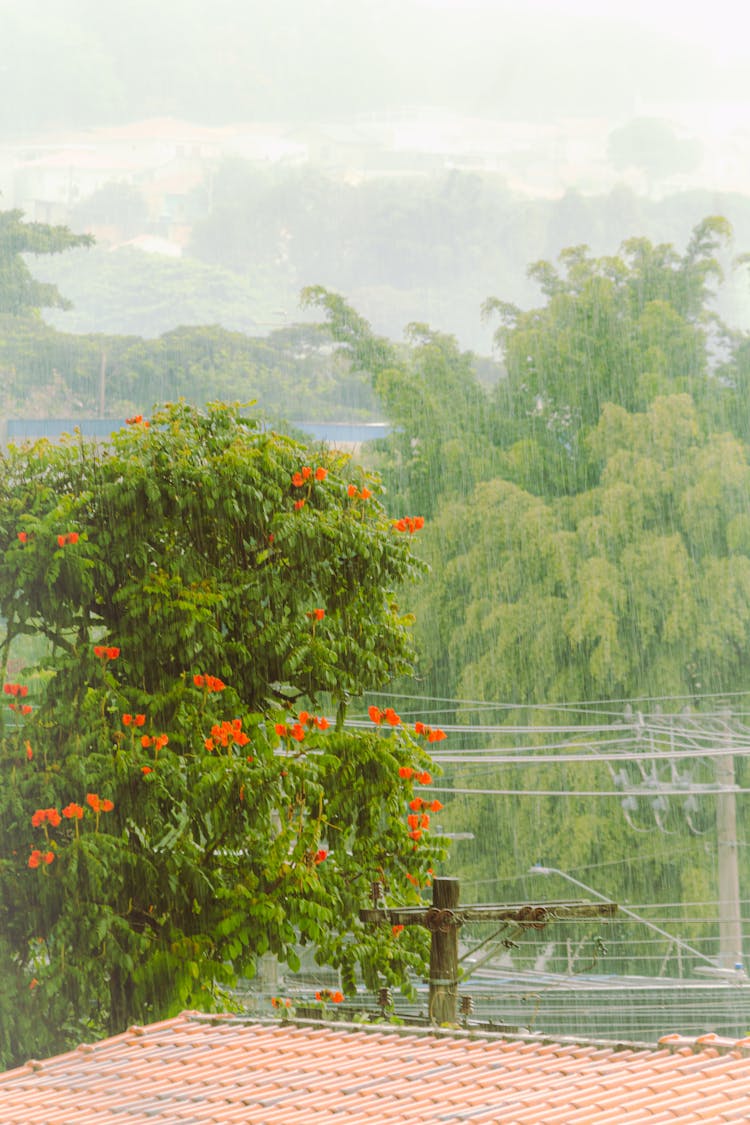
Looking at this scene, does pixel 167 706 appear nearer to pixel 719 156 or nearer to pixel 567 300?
pixel 567 300

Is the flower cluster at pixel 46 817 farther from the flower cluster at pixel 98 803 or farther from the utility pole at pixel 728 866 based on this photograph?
the utility pole at pixel 728 866

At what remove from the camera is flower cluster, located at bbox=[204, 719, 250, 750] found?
3.00 meters

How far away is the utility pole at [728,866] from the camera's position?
7508 mm

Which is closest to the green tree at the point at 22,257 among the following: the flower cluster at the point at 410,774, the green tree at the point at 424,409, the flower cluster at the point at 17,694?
the green tree at the point at 424,409

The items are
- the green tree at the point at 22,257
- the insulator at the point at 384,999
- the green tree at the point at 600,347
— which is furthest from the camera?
the green tree at the point at 22,257

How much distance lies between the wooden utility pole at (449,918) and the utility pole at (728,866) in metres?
5.07

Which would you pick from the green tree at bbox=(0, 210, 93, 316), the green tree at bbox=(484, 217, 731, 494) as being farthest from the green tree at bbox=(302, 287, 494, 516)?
the green tree at bbox=(0, 210, 93, 316)

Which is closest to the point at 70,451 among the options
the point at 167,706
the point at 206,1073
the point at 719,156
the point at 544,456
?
the point at 167,706

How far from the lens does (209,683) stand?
10.2 feet

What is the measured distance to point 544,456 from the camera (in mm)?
8828

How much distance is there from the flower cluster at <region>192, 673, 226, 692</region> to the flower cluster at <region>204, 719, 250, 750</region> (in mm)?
88

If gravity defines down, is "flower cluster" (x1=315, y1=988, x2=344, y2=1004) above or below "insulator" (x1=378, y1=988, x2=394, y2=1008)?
below

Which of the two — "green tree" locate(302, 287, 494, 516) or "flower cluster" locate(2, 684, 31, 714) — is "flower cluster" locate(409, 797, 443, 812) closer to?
"flower cluster" locate(2, 684, 31, 714)

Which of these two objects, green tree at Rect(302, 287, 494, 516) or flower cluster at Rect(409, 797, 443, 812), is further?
green tree at Rect(302, 287, 494, 516)
